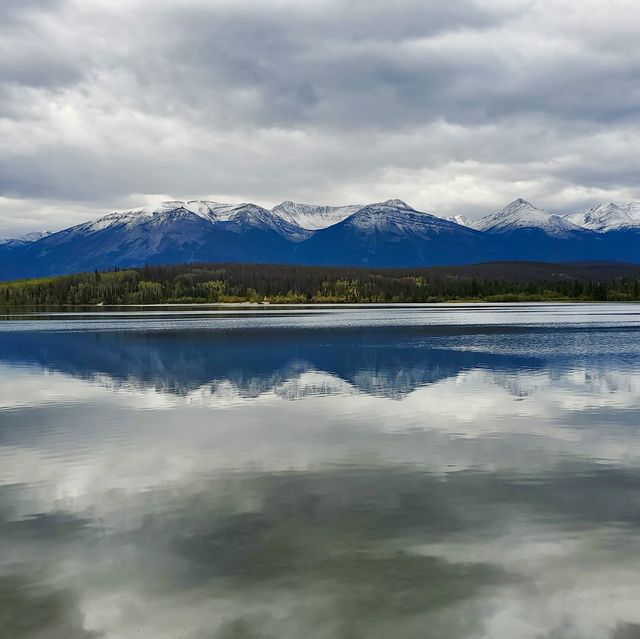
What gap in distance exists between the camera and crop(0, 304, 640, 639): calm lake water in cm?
1238

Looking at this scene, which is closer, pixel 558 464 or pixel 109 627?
pixel 109 627

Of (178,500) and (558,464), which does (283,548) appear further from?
(558,464)

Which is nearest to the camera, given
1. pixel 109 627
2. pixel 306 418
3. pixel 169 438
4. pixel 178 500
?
pixel 109 627

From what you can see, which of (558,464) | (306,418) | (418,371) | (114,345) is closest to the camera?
(558,464)

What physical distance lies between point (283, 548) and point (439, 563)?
3.65 m

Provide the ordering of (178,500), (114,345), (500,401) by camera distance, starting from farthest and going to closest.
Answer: (114,345) → (500,401) → (178,500)

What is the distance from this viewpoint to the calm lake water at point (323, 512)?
1238 cm

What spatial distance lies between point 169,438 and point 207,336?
64918 mm

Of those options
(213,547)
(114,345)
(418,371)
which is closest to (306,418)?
(213,547)

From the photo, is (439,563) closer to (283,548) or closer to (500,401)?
(283,548)

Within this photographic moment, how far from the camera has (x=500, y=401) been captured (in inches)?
1421

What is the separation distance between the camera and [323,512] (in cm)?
1778

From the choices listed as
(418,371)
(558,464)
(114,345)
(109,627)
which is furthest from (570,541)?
(114,345)

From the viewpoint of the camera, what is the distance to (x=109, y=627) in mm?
12016
